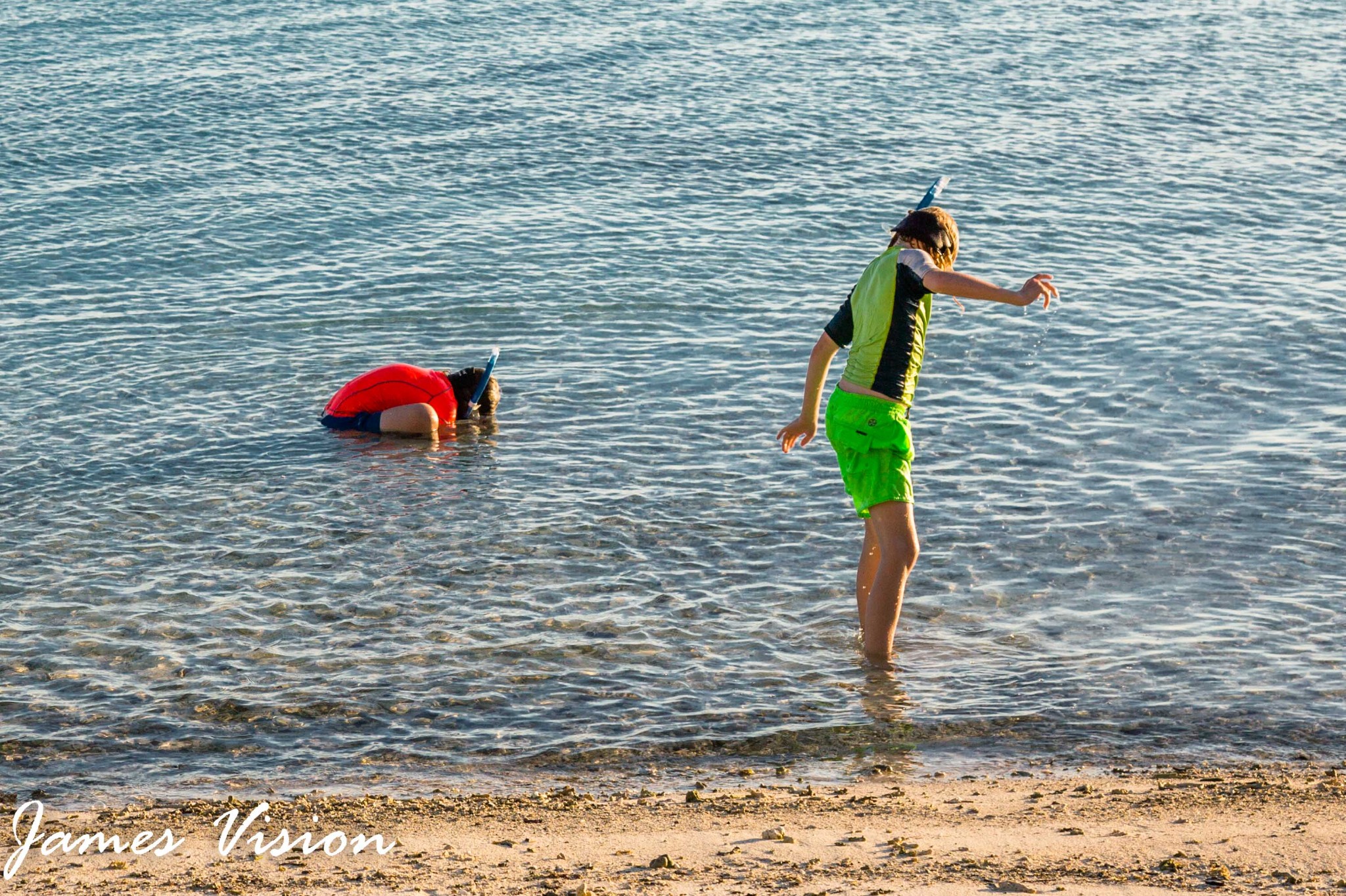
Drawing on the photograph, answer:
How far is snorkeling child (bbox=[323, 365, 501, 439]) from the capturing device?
1127 cm

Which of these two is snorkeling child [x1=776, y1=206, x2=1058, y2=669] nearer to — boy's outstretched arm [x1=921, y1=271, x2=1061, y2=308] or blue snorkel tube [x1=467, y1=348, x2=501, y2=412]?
boy's outstretched arm [x1=921, y1=271, x2=1061, y2=308]

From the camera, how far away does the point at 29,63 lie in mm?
25531

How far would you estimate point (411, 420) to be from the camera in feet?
36.9


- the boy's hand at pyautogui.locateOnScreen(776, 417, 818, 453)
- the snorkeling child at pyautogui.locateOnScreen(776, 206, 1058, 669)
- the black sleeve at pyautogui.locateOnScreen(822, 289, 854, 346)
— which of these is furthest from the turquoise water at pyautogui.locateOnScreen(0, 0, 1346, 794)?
the black sleeve at pyautogui.locateOnScreen(822, 289, 854, 346)

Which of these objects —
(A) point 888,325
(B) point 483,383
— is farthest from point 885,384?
(B) point 483,383

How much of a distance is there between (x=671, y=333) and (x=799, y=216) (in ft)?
15.2

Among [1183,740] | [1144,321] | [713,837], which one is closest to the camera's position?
[713,837]

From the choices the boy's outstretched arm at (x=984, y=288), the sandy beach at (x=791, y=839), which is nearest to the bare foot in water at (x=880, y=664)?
the sandy beach at (x=791, y=839)

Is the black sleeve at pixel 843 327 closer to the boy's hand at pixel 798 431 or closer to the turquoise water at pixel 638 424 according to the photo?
the boy's hand at pixel 798 431

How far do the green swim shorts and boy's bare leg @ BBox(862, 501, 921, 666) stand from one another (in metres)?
0.08

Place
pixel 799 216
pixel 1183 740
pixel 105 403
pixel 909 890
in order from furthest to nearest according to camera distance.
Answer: pixel 799 216 → pixel 105 403 → pixel 1183 740 → pixel 909 890

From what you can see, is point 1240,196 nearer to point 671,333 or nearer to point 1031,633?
point 671,333

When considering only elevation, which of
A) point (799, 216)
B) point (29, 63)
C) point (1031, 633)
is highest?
point (29, 63)

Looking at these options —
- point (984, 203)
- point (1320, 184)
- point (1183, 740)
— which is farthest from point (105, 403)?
point (1320, 184)
